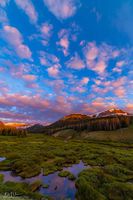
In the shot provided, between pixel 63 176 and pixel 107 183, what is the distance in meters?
12.1

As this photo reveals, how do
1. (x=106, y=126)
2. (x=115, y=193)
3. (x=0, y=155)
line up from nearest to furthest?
(x=115, y=193) → (x=0, y=155) → (x=106, y=126)

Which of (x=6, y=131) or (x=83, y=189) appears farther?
(x=6, y=131)

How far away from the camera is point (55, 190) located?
3038 centimetres

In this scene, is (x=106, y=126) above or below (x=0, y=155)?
above

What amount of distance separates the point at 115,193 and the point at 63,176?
14.9 metres

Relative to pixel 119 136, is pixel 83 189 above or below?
below

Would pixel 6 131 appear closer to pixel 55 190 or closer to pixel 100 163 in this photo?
pixel 100 163

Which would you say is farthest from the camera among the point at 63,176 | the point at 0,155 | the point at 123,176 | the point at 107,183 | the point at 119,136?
the point at 119,136

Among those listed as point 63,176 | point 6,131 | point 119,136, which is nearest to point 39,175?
point 63,176

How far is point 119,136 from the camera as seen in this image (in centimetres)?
13375

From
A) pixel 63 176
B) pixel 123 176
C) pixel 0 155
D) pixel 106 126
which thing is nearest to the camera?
pixel 123 176

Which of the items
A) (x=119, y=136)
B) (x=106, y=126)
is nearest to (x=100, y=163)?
(x=119, y=136)

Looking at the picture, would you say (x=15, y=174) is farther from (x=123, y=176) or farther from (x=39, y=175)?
(x=123, y=176)

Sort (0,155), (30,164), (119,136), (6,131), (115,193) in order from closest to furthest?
1. (115,193)
2. (30,164)
3. (0,155)
4. (119,136)
5. (6,131)
